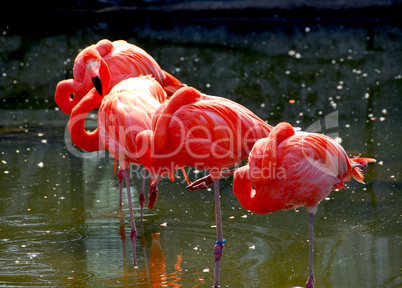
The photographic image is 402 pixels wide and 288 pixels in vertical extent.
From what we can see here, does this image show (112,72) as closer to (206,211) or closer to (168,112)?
(206,211)

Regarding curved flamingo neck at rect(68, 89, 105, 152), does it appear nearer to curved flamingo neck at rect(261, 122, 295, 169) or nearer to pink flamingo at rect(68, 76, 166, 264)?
pink flamingo at rect(68, 76, 166, 264)

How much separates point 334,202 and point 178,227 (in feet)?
3.97

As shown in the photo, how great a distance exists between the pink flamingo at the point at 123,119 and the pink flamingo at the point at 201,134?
28 centimetres

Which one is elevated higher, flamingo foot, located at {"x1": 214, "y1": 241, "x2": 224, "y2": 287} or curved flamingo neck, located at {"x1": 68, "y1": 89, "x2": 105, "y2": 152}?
curved flamingo neck, located at {"x1": 68, "y1": 89, "x2": 105, "y2": 152}

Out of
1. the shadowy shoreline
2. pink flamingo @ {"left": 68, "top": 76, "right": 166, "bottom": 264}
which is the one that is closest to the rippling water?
pink flamingo @ {"left": 68, "top": 76, "right": 166, "bottom": 264}

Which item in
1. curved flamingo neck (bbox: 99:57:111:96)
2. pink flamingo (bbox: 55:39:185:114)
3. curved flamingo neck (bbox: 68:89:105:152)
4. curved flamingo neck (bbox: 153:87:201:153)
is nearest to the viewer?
curved flamingo neck (bbox: 153:87:201:153)

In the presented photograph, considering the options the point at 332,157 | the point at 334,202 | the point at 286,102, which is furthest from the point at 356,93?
the point at 332,157

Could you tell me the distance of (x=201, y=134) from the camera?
10.7 ft

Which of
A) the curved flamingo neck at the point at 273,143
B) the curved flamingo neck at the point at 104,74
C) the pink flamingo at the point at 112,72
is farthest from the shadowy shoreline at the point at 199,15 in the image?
the curved flamingo neck at the point at 273,143

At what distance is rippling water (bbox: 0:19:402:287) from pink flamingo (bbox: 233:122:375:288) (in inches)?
17.0

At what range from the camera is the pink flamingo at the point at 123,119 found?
3.66 metres

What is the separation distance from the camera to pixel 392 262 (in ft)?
10.9

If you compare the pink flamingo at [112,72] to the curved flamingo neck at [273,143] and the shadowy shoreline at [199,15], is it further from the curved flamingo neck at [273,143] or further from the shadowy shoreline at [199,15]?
the shadowy shoreline at [199,15]

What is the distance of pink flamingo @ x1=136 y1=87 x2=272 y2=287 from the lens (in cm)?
326
